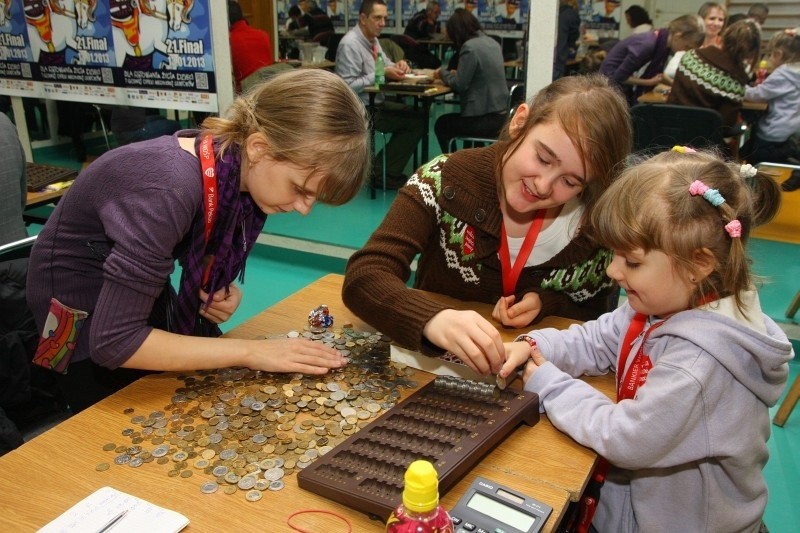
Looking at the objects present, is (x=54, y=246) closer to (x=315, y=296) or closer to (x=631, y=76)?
(x=315, y=296)

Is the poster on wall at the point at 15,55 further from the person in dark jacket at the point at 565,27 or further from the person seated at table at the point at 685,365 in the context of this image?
the person seated at table at the point at 685,365

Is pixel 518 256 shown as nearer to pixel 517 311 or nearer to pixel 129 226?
pixel 517 311

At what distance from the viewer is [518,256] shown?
1.69 m

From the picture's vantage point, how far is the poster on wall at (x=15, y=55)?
425 centimetres

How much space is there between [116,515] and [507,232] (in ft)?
3.68

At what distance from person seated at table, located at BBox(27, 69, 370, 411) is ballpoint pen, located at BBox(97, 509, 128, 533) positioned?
383 mm

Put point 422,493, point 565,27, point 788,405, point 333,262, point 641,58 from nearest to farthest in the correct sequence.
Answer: point 422,493 < point 788,405 < point 333,262 < point 565,27 < point 641,58

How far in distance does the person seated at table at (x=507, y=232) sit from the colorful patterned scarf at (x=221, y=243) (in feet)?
0.88

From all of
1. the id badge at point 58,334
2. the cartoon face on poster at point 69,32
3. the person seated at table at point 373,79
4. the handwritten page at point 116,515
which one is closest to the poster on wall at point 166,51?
the cartoon face on poster at point 69,32

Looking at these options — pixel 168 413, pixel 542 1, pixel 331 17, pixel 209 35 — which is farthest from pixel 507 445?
pixel 331 17

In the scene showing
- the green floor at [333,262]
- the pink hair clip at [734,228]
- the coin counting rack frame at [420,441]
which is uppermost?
the pink hair clip at [734,228]

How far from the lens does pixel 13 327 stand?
1.89 meters

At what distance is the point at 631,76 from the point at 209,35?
386 cm

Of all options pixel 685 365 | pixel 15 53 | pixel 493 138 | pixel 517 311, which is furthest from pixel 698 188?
pixel 15 53
